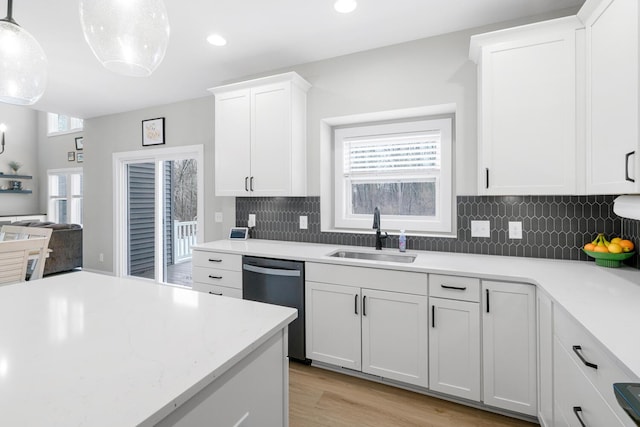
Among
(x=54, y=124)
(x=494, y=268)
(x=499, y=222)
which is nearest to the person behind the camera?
(x=494, y=268)

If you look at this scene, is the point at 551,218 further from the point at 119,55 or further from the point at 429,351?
the point at 119,55

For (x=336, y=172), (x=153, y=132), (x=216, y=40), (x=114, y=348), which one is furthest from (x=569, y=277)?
(x=153, y=132)

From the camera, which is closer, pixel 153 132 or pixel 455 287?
pixel 455 287

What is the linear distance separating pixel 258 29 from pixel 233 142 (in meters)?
1.04

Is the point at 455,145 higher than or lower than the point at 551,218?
higher

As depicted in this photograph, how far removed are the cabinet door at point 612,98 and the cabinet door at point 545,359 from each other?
26.9 inches

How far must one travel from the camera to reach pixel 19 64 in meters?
1.34

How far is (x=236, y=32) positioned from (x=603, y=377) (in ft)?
9.85

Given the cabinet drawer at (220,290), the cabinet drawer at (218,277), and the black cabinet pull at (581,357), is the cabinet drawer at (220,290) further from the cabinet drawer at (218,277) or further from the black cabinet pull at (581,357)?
the black cabinet pull at (581,357)

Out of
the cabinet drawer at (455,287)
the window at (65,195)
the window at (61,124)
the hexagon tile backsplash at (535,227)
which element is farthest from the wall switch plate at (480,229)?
the window at (61,124)

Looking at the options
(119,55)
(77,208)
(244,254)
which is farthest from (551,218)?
(77,208)

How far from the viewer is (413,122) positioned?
281 centimetres

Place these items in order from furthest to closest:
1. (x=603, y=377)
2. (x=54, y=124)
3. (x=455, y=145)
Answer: (x=54, y=124)
(x=455, y=145)
(x=603, y=377)

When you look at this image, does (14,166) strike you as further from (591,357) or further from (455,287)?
(591,357)
